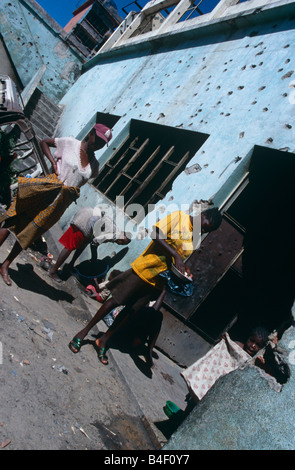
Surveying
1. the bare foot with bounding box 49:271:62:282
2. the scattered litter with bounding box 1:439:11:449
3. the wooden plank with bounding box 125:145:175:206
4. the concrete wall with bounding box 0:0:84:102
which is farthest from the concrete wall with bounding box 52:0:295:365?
the concrete wall with bounding box 0:0:84:102

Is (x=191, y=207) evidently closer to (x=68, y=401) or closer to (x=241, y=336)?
(x=241, y=336)

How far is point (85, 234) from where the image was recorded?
420 cm

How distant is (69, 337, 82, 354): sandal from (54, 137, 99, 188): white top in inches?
65.1

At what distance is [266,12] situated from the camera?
4.16 m

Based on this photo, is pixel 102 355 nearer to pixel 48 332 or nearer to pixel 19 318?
pixel 48 332

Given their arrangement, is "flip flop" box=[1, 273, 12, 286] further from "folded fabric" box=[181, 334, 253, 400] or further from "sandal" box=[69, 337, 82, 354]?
"folded fabric" box=[181, 334, 253, 400]

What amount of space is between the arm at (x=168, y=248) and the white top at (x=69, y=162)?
114 centimetres

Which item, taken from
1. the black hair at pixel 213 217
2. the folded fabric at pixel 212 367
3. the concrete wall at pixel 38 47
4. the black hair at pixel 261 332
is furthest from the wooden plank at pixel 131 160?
the concrete wall at pixel 38 47

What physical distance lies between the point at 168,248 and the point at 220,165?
170 cm

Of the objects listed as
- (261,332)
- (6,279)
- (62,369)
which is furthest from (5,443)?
(261,332)

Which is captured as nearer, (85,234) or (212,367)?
(212,367)

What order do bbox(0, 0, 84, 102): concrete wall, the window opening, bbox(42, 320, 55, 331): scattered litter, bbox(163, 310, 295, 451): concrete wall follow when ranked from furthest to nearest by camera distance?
bbox(0, 0, 84, 102): concrete wall, the window opening, bbox(42, 320, 55, 331): scattered litter, bbox(163, 310, 295, 451): concrete wall

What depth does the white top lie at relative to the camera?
10.4ft

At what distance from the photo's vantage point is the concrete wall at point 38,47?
38.4 ft
